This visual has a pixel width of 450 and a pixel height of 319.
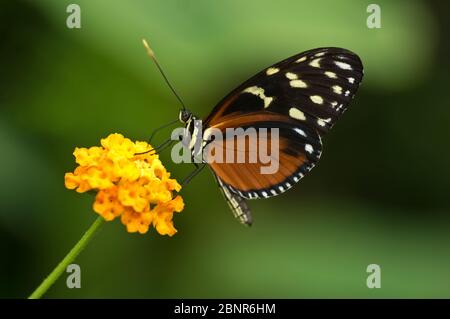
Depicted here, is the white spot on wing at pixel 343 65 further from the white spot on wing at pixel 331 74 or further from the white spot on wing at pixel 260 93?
the white spot on wing at pixel 260 93

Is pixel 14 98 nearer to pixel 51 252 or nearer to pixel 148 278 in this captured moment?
pixel 51 252

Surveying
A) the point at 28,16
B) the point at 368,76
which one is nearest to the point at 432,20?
the point at 368,76

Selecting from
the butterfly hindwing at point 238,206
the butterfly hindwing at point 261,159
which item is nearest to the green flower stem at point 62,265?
the butterfly hindwing at point 238,206

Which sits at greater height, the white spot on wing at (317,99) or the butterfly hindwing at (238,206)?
the white spot on wing at (317,99)

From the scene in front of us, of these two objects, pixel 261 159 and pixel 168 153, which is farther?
pixel 168 153

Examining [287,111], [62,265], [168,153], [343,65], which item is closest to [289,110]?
[287,111]

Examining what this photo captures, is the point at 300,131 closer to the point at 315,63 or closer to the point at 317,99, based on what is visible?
the point at 317,99
